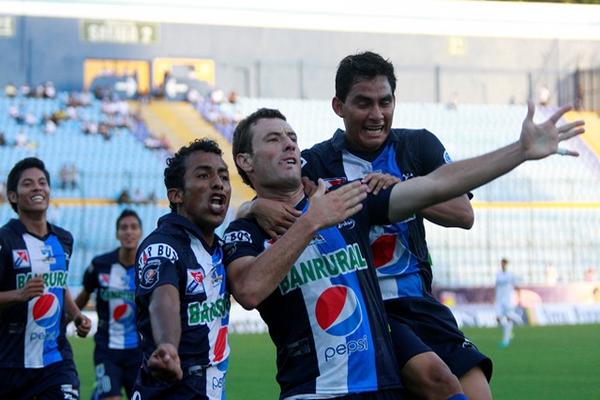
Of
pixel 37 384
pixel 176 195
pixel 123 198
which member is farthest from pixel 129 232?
pixel 123 198

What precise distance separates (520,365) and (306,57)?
27977 millimetres

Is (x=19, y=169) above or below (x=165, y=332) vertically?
above

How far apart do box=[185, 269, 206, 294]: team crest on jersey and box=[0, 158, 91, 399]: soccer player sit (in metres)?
3.31

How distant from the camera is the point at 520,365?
1794cm

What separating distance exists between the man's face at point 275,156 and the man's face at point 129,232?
6991 millimetres

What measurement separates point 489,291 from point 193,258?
26.0 m

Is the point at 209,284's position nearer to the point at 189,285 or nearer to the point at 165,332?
the point at 189,285

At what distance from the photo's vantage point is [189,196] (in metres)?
5.55

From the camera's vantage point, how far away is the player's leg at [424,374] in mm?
5098

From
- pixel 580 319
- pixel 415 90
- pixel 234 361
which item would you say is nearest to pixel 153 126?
pixel 415 90

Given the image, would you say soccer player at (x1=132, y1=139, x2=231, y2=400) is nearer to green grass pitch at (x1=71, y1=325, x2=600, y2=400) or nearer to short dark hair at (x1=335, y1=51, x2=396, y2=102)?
short dark hair at (x1=335, y1=51, x2=396, y2=102)

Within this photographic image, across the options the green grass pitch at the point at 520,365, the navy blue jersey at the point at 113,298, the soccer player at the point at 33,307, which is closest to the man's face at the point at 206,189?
the soccer player at the point at 33,307

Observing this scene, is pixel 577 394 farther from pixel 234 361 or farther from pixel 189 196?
pixel 189 196

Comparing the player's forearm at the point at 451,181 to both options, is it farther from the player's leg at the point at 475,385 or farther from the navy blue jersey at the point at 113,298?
the navy blue jersey at the point at 113,298
